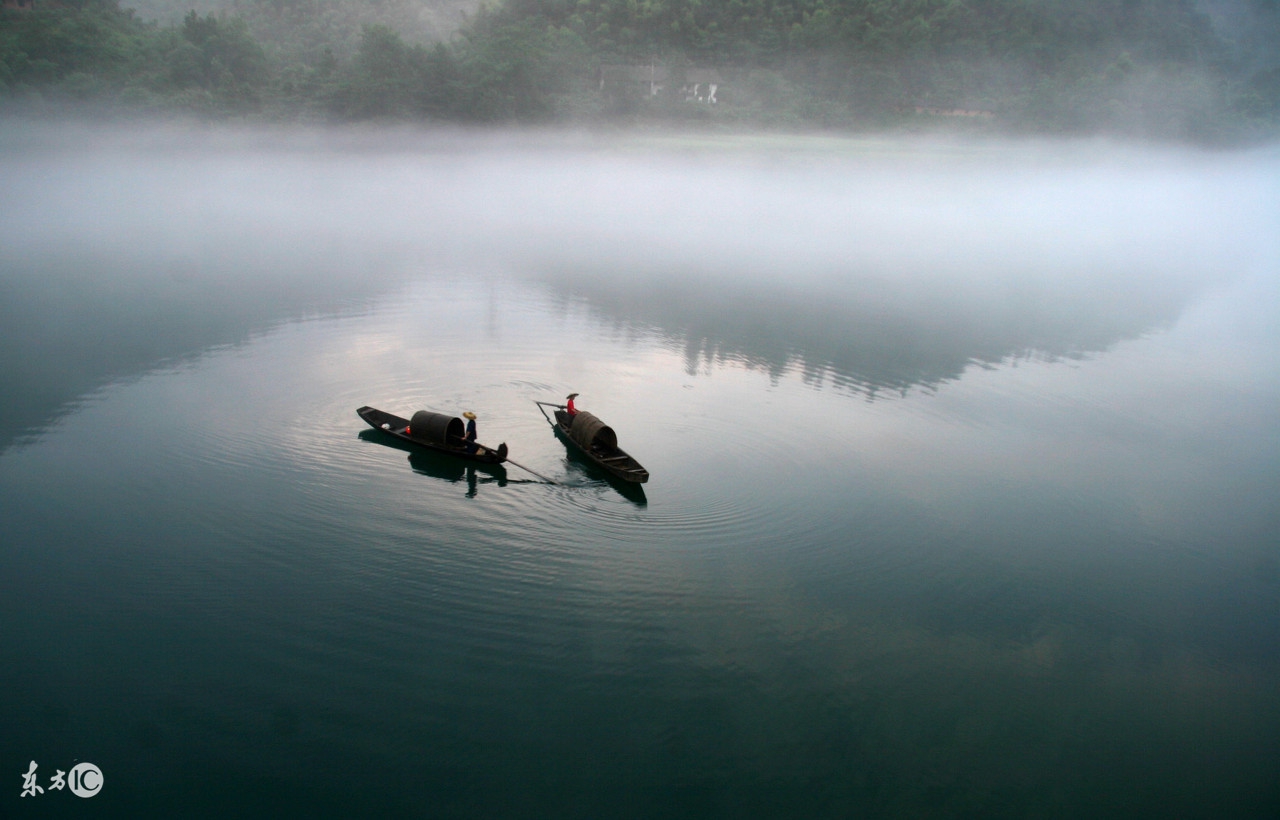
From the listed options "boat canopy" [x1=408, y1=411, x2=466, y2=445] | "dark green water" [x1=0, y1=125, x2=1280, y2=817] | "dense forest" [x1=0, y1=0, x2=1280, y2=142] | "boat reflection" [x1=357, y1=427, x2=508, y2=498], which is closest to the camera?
"dark green water" [x1=0, y1=125, x2=1280, y2=817]

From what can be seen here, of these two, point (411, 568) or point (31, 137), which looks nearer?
point (411, 568)

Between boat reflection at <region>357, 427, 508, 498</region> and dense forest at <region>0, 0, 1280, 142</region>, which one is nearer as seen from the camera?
boat reflection at <region>357, 427, 508, 498</region>

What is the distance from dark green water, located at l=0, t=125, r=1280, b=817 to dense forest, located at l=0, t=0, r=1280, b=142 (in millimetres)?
60388

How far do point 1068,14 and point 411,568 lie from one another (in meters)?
124

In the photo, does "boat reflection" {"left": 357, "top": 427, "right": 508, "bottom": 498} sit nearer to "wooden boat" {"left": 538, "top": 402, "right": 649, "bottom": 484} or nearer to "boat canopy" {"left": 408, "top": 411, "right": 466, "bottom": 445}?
"boat canopy" {"left": 408, "top": 411, "right": 466, "bottom": 445}

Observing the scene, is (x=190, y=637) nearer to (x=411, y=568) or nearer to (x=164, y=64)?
(x=411, y=568)

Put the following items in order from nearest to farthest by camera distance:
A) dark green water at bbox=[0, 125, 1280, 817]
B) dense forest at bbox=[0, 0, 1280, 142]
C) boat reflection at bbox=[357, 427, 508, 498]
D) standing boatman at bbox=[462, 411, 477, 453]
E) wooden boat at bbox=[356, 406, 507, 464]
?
dark green water at bbox=[0, 125, 1280, 817], boat reflection at bbox=[357, 427, 508, 498], standing boatman at bbox=[462, 411, 477, 453], wooden boat at bbox=[356, 406, 507, 464], dense forest at bbox=[0, 0, 1280, 142]

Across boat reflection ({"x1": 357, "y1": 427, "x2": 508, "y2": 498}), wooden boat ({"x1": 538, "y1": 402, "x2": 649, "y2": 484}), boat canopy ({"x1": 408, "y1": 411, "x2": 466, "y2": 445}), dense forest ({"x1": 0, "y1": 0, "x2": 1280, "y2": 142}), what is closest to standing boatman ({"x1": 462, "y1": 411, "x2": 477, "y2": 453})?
boat canopy ({"x1": 408, "y1": 411, "x2": 466, "y2": 445})

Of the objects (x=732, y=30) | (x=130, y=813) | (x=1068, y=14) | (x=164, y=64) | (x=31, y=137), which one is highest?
(x=1068, y=14)

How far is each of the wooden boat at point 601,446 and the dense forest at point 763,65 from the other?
A: 8327cm

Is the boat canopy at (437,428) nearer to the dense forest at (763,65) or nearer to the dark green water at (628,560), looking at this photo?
the dark green water at (628,560)

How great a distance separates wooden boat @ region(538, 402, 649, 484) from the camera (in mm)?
14875

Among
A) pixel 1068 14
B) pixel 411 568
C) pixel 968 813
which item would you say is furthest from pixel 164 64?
pixel 1068 14

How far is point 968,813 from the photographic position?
8352 mm
